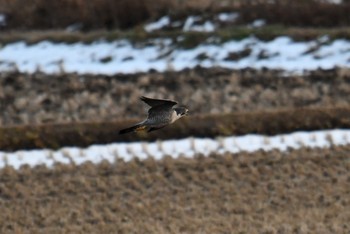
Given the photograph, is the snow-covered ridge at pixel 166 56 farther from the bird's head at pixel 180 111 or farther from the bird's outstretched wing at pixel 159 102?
the bird's outstretched wing at pixel 159 102

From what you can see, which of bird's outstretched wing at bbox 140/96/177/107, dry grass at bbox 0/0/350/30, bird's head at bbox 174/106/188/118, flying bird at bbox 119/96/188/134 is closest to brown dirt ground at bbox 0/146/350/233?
bird's head at bbox 174/106/188/118

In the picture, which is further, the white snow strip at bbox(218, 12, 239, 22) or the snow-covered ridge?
the white snow strip at bbox(218, 12, 239, 22)

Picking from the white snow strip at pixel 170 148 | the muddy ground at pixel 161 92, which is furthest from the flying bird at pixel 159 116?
the muddy ground at pixel 161 92

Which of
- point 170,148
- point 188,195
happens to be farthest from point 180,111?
point 170,148

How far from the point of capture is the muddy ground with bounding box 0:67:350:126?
69.6 ft

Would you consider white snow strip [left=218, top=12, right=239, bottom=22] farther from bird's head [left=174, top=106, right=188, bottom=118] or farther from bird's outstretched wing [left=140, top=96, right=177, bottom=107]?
bird's outstretched wing [left=140, top=96, right=177, bottom=107]

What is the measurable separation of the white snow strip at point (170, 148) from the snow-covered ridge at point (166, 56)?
5.37 meters

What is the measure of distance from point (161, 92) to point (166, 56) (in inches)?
119

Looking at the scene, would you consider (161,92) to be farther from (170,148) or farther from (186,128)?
(170,148)

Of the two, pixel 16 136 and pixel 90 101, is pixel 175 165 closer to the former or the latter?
pixel 16 136

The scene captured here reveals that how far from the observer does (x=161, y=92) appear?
22203mm

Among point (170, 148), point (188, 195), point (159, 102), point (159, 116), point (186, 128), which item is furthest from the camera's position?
point (186, 128)

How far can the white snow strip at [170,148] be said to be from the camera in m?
17.0

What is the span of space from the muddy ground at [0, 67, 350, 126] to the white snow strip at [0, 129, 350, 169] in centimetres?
288
